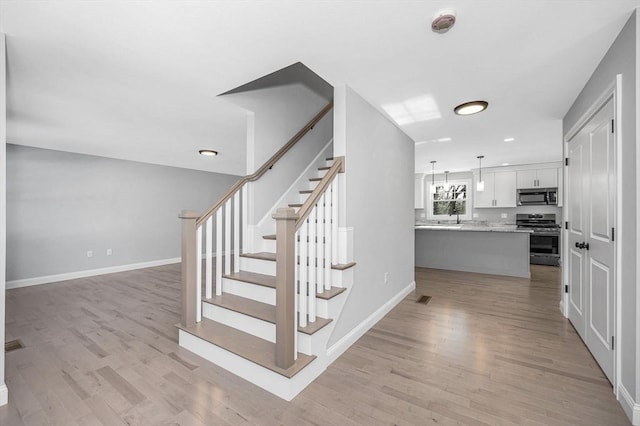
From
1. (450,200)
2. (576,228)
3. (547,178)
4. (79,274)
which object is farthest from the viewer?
(450,200)

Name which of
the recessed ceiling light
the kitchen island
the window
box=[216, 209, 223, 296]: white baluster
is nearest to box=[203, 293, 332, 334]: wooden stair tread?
box=[216, 209, 223, 296]: white baluster

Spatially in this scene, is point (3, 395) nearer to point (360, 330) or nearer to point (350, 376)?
point (350, 376)

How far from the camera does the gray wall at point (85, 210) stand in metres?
4.66

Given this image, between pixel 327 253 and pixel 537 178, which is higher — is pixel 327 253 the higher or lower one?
the lower one

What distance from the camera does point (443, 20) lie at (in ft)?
5.43

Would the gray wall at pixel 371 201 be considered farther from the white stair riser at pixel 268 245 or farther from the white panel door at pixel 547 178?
the white panel door at pixel 547 178

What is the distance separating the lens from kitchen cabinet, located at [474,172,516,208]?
23.2ft

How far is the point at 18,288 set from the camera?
179 inches

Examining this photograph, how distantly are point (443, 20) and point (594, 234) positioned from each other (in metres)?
2.11

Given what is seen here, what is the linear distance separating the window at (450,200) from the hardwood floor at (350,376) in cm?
479

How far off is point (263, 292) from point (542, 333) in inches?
110

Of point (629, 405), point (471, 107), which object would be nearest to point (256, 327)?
point (629, 405)

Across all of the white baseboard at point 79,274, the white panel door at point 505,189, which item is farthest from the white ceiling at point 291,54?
the white panel door at point 505,189

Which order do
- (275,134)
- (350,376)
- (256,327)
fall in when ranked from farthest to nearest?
1. (275,134)
2. (256,327)
3. (350,376)
